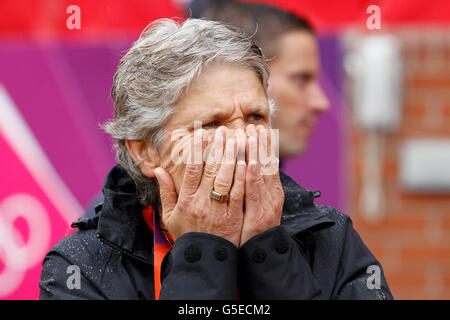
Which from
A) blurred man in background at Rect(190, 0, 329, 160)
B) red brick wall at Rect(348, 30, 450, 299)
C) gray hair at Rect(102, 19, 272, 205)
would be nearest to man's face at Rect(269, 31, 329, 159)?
blurred man in background at Rect(190, 0, 329, 160)

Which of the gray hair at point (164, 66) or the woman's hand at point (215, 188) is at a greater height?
the gray hair at point (164, 66)

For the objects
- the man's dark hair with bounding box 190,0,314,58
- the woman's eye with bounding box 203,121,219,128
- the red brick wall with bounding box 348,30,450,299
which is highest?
the man's dark hair with bounding box 190,0,314,58

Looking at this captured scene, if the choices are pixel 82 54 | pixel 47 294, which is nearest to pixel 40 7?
pixel 82 54

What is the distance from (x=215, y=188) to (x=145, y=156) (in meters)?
0.34

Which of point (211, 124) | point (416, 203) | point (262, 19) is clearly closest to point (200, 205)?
point (211, 124)

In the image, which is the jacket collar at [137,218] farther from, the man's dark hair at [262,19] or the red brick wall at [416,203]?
the red brick wall at [416,203]

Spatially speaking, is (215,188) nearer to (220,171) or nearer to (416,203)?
→ (220,171)

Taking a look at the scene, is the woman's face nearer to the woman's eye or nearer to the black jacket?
the woman's eye

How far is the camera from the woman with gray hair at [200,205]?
5.03 ft

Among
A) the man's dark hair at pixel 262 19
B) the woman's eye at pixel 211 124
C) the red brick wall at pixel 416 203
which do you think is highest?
the man's dark hair at pixel 262 19

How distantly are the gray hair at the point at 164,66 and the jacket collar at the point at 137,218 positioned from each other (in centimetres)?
7

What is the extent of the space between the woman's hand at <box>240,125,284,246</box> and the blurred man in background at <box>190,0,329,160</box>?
116 centimetres

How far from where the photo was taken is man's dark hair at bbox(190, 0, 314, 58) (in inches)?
110

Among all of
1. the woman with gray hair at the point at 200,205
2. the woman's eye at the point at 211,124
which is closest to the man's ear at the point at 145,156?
the woman with gray hair at the point at 200,205
